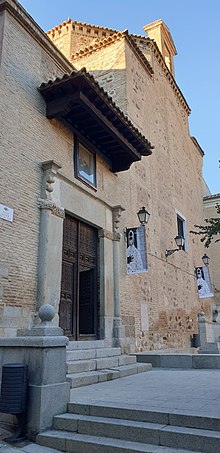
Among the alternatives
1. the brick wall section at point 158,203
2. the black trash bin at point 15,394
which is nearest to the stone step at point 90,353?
the brick wall section at point 158,203

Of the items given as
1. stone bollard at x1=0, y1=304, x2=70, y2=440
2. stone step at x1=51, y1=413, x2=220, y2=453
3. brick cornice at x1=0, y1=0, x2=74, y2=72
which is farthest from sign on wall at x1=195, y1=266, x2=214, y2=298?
stone step at x1=51, y1=413, x2=220, y2=453

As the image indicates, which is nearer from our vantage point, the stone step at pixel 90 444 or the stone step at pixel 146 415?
the stone step at pixel 90 444

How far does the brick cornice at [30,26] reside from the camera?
6.77 metres

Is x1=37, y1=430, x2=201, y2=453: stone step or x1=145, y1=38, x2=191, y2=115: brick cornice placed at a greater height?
x1=145, y1=38, x2=191, y2=115: brick cornice

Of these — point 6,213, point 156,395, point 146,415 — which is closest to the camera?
point 146,415

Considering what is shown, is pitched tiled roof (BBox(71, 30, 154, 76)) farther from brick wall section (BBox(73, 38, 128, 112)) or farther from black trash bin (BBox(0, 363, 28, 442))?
black trash bin (BBox(0, 363, 28, 442))

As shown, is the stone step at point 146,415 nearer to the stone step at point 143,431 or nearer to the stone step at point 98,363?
the stone step at point 143,431

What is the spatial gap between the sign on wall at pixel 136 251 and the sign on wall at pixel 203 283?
6.47 m

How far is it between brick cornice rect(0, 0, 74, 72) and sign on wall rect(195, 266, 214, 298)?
1013 cm

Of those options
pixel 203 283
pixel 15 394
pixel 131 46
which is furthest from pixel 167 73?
pixel 15 394

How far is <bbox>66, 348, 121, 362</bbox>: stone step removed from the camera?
627cm

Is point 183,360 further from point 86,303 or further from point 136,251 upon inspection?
point 136,251

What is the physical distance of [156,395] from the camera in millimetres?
4609

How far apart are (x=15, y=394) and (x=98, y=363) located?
277cm
